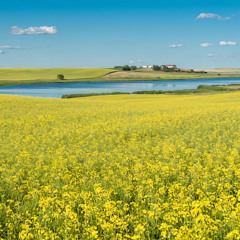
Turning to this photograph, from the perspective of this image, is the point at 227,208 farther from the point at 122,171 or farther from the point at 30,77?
the point at 30,77

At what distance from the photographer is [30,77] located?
180625 mm

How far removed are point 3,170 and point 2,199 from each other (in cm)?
187

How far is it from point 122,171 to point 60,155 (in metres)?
3.03

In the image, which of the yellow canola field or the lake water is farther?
the lake water

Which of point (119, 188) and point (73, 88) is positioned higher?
point (73, 88)

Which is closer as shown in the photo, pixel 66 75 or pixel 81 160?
pixel 81 160

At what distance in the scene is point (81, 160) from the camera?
12062 mm

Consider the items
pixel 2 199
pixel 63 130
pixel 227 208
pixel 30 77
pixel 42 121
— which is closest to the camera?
pixel 227 208

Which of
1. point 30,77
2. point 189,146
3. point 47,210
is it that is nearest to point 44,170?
point 47,210

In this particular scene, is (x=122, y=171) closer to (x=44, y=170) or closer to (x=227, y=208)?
(x=44, y=170)

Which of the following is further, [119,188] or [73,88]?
[73,88]

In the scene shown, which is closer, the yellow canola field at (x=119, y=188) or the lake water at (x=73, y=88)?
the yellow canola field at (x=119, y=188)

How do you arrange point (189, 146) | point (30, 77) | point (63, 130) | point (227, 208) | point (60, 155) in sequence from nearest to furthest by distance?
point (227, 208) < point (60, 155) < point (189, 146) < point (63, 130) < point (30, 77)

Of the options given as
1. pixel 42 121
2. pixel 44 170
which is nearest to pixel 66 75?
pixel 42 121
